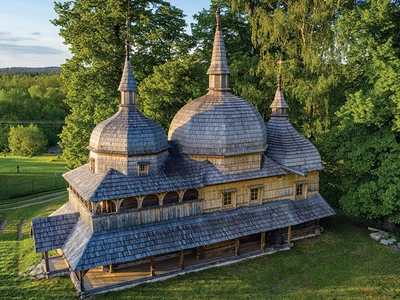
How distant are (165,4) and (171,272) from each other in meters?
22.2

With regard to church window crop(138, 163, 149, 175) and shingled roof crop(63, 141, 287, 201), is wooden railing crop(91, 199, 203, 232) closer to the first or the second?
shingled roof crop(63, 141, 287, 201)

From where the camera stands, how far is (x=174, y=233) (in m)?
17.6

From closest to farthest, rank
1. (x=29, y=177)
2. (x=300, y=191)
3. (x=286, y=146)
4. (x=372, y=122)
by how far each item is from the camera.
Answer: (x=372, y=122), (x=286, y=146), (x=300, y=191), (x=29, y=177)

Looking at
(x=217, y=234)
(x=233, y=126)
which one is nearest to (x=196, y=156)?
(x=233, y=126)

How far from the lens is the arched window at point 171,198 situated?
19.7 metres

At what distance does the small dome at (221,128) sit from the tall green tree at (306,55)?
871cm

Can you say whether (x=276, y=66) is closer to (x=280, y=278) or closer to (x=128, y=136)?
(x=128, y=136)

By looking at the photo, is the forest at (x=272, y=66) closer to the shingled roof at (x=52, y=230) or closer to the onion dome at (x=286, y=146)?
the onion dome at (x=286, y=146)

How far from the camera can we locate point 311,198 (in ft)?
73.6

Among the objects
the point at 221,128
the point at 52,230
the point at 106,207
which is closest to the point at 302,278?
the point at 221,128

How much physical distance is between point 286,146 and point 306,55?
933 cm

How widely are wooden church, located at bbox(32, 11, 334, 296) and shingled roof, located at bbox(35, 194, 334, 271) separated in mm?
49

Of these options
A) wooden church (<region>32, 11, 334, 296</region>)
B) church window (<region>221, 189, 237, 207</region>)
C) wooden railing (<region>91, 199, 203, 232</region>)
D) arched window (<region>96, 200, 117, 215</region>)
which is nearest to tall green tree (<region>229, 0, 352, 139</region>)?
wooden church (<region>32, 11, 334, 296</region>)

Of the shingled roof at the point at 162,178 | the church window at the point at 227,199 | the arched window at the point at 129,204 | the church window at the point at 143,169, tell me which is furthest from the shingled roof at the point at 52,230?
the church window at the point at 227,199
